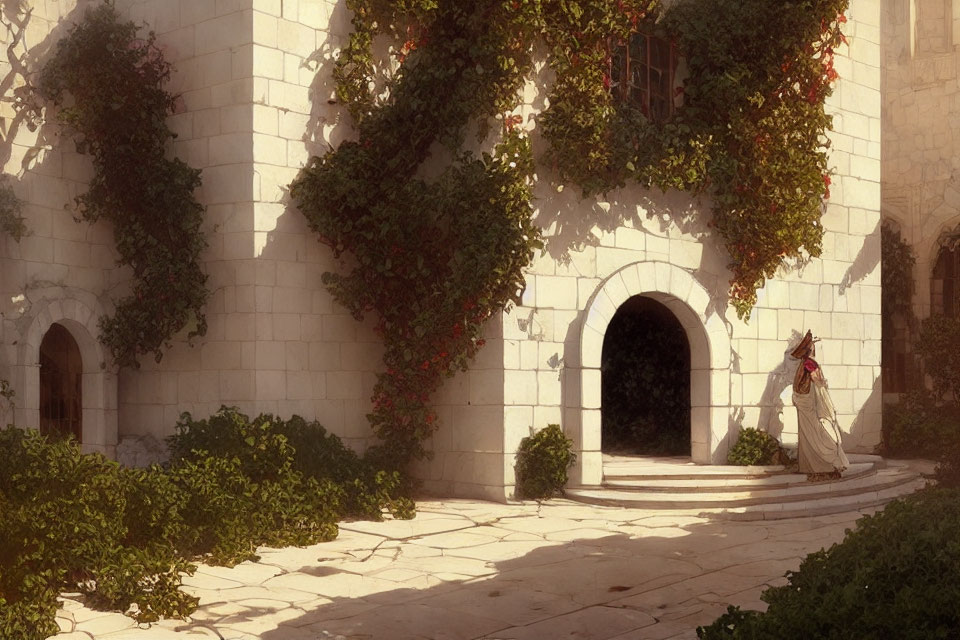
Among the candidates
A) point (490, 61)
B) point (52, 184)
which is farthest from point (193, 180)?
point (490, 61)

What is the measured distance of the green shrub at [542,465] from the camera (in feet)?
36.9

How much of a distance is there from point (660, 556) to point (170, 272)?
5.44 metres

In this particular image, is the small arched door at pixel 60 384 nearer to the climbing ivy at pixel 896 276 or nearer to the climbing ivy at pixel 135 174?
the climbing ivy at pixel 135 174

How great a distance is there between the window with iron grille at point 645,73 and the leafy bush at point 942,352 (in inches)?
229

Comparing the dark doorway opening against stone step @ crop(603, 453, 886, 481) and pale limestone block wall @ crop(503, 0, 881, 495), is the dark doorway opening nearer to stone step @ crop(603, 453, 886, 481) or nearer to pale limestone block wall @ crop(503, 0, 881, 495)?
→ stone step @ crop(603, 453, 886, 481)

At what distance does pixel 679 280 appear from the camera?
41.0 feet

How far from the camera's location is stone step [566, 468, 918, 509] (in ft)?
36.1

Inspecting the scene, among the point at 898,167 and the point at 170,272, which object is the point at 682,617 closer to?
the point at 170,272

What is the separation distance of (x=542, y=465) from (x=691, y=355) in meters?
2.60

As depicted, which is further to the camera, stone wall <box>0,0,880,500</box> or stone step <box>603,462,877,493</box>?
stone step <box>603,462,877,493</box>

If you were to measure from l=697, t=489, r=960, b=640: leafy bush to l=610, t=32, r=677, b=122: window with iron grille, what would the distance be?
748 centimetres

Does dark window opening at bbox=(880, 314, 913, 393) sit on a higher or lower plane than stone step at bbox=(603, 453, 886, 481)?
higher

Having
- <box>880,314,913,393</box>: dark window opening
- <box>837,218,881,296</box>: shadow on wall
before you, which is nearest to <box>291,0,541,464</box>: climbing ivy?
<box>837,218,881,296</box>: shadow on wall

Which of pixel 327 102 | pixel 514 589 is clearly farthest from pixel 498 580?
pixel 327 102
